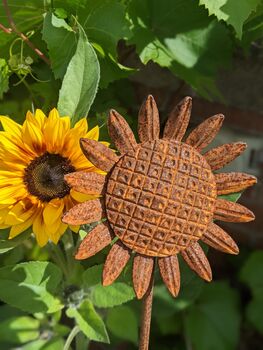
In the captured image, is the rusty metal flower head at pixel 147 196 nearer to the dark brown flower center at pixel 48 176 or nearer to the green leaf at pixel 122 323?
the dark brown flower center at pixel 48 176

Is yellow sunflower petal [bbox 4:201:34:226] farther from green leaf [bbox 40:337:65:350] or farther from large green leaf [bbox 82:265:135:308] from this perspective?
green leaf [bbox 40:337:65:350]

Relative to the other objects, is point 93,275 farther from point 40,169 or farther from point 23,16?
point 23,16

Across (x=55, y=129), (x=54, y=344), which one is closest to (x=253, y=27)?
(x=55, y=129)

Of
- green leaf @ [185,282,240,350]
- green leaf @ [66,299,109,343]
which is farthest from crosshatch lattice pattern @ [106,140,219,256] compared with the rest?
green leaf @ [185,282,240,350]

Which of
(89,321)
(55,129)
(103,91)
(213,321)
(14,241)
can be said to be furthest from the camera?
(213,321)

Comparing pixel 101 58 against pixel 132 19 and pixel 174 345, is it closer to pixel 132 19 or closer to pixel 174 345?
pixel 132 19

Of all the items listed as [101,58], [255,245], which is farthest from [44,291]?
[255,245]
